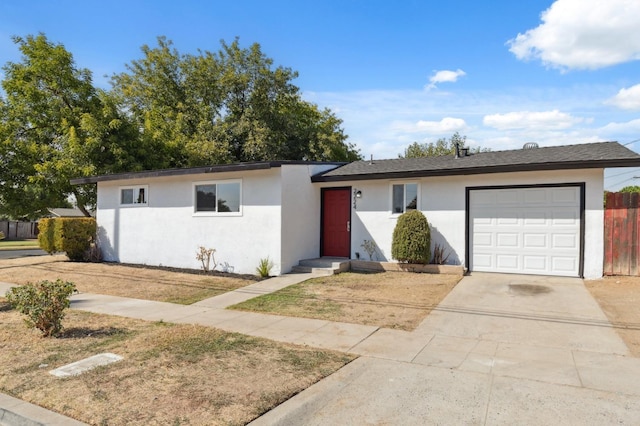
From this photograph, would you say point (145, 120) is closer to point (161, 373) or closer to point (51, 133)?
point (51, 133)

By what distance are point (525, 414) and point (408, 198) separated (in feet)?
29.5

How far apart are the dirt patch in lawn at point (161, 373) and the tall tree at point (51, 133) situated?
47.7 feet

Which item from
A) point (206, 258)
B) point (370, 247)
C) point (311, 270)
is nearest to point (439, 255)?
point (370, 247)

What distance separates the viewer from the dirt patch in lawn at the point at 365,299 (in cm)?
719

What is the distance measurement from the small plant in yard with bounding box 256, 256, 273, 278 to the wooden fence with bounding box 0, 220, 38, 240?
40.2 m

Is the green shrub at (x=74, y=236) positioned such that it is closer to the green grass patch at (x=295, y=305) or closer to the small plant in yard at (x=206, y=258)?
the small plant in yard at (x=206, y=258)

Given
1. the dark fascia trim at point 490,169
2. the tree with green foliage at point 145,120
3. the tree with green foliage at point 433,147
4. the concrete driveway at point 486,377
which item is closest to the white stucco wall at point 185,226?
the dark fascia trim at point 490,169

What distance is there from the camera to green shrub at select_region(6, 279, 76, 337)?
5914 mm

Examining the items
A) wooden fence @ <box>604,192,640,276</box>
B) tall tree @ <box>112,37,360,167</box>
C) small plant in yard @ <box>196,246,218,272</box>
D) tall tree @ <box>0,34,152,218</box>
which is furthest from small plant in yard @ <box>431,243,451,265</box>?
tall tree @ <box>112,37,360,167</box>

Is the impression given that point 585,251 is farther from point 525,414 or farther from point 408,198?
point 525,414

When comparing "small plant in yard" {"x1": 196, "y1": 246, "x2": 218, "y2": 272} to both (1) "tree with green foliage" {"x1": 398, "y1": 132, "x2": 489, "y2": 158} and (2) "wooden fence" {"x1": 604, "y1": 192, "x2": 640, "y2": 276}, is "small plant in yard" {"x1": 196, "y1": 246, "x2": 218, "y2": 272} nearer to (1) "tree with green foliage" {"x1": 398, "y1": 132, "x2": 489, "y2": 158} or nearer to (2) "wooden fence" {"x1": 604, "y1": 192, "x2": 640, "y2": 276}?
(2) "wooden fence" {"x1": 604, "y1": 192, "x2": 640, "y2": 276}

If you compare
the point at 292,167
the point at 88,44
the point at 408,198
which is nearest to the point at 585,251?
the point at 408,198

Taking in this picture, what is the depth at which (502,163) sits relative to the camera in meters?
10.9

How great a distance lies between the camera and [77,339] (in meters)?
5.97
